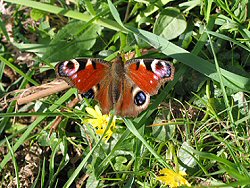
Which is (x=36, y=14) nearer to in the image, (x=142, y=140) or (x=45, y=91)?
(x=45, y=91)

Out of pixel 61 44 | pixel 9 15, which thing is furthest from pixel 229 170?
pixel 9 15

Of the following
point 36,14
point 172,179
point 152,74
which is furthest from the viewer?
point 36,14

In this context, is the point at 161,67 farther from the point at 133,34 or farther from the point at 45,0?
the point at 45,0

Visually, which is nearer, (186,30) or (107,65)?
(107,65)

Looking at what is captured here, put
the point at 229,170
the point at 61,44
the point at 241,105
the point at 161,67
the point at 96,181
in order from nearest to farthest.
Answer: the point at 229,170, the point at 161,67, the point at 241,105, the point at 96,181, the point at 61,44

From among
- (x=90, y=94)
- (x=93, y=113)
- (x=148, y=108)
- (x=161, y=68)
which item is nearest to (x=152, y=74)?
(x=161, y=68)

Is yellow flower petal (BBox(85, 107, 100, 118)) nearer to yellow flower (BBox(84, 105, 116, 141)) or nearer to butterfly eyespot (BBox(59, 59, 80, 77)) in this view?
yellow flower (BBox(84, 105, 116, 141))

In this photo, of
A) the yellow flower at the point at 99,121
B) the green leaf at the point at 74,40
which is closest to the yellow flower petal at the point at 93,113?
the yellow flower at the point at 99,121
